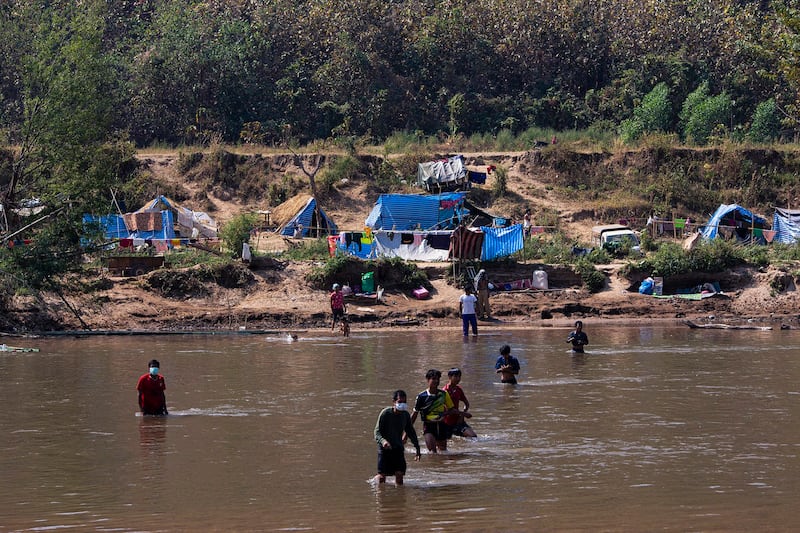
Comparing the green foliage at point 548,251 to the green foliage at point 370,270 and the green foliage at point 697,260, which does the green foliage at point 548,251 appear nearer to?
the green foliage at point 697,260

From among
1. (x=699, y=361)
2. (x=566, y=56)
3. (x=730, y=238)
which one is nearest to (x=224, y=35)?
(x=566, y=56)

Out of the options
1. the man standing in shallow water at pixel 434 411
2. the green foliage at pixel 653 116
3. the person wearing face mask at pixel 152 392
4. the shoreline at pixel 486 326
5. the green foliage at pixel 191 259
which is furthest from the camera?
the green foliage at pixel 653 116

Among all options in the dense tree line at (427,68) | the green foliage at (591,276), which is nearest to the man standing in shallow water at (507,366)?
the green foliage at (591,276)

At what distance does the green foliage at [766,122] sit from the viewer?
51469 mm

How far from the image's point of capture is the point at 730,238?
39.7 m

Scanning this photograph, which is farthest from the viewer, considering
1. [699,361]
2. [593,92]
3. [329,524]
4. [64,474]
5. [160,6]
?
[160,6]

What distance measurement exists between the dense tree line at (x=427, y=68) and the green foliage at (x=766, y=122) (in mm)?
837

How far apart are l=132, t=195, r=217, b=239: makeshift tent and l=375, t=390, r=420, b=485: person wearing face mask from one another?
2796cm

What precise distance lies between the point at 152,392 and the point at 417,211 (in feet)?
79.2

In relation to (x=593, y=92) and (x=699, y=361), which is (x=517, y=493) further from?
(x=593, y=92)

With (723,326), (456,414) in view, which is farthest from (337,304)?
(456,414)

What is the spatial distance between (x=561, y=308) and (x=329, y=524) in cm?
2275

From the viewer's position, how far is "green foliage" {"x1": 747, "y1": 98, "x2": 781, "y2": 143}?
169 feet

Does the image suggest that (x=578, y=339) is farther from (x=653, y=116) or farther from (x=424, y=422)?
(x=653, y=116)
